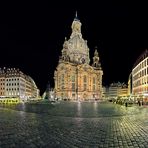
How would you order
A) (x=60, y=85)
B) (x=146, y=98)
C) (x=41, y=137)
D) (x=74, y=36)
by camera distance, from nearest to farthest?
1. (x=41, y=137)
2. (x=146, y=98)
3. (x=60, y=85)
4. (x=74, y=36)

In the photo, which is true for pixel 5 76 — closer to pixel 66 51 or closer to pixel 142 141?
pixel 66 51

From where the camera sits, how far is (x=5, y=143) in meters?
11.0

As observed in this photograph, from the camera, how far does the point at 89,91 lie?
173 meters

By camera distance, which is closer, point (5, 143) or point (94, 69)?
point (5, 143)

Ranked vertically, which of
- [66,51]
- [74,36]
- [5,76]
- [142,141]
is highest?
[74,36]

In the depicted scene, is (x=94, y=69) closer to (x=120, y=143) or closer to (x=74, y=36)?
(x=74, y=36)

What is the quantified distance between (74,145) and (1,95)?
15131 cm

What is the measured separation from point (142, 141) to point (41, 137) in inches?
188

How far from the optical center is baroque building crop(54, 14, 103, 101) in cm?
16512

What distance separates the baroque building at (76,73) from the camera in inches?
6501

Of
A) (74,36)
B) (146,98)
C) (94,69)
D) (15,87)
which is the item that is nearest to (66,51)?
(74,36)

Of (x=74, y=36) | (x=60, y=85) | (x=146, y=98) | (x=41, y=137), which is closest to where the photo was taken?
(x=41, y=137)

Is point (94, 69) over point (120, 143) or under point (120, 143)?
over

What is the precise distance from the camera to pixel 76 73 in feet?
560
